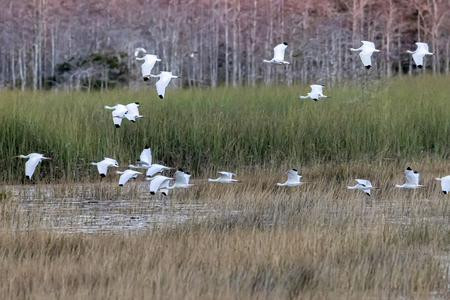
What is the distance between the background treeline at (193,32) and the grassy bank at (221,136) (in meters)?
19.2

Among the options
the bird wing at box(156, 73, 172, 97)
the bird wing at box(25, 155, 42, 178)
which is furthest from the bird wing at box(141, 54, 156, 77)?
the bird wing at box(25, 155, 42, 178)

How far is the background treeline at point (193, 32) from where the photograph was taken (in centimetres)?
3347

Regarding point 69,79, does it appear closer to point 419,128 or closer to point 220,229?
point 419,128

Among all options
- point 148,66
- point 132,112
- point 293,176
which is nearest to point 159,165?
point 132,112

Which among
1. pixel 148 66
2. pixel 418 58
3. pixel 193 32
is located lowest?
pixel 148 66

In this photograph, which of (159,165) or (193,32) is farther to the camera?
(193,32)

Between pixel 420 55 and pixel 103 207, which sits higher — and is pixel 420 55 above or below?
above

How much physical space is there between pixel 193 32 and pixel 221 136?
29126 mm

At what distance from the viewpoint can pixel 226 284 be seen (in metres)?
4.95

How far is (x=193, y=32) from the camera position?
130 feet

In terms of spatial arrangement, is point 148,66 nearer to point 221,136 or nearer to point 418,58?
point 418,58

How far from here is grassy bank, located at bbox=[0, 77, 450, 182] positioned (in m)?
10.6

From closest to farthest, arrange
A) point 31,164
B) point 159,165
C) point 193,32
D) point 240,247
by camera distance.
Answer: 1. point 240,247
2. point 159,165
3. point 31,164
4. point 193,32

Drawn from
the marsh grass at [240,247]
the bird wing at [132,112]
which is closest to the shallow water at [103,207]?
the marsh grass at [240,247]
